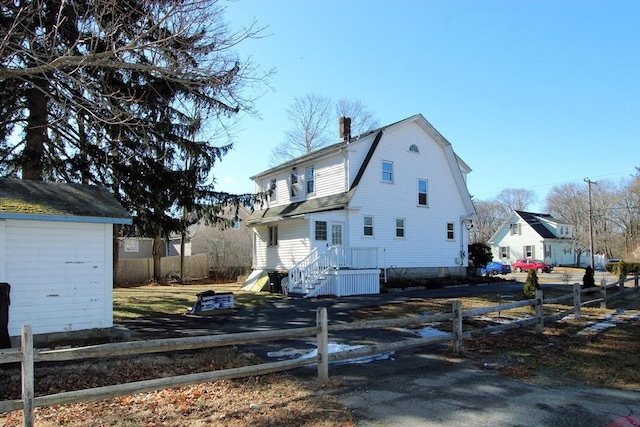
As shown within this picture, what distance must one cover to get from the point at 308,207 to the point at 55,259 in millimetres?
16165

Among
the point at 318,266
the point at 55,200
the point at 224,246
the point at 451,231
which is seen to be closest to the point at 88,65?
the point at 55,200

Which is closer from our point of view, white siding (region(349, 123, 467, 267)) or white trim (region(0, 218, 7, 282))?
white trim (region(0, 218, 7, 282))

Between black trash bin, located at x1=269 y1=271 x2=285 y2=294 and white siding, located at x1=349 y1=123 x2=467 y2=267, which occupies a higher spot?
white siding, located at x1=349 y1=123 x2=467 y2=267

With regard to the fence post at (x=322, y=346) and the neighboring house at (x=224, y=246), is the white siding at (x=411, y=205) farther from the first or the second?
the fence post at (x=322, y=346)

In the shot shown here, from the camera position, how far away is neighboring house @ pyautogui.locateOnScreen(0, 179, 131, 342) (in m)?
10.0

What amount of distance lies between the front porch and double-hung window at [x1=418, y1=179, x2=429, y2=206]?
702 cm

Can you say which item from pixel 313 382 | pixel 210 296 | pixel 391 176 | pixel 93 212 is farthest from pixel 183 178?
pixel 391 176

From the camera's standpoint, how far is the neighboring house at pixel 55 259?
32.8 ft

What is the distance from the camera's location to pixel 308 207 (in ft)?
84.5

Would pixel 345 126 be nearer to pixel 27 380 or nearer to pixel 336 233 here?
pixel 336 233

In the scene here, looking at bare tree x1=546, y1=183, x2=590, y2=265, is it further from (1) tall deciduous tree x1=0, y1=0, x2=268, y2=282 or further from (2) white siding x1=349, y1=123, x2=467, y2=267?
(1) tall deciduous tree x1=0, y1=0, x2=268, y2=282

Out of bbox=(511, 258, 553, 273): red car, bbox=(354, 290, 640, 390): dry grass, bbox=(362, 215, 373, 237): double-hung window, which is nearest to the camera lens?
bbox=(354, 290, 640, 390): dry grass

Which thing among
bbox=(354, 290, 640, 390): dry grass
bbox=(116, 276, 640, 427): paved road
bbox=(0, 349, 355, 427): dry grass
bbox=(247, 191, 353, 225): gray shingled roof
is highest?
bbox=(247, 191, 353, 225): gray shingled roof

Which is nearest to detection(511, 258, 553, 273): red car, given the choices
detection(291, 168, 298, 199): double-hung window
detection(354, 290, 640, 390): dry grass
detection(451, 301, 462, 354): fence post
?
detection(291, 168, 298, 199): double-hung window
